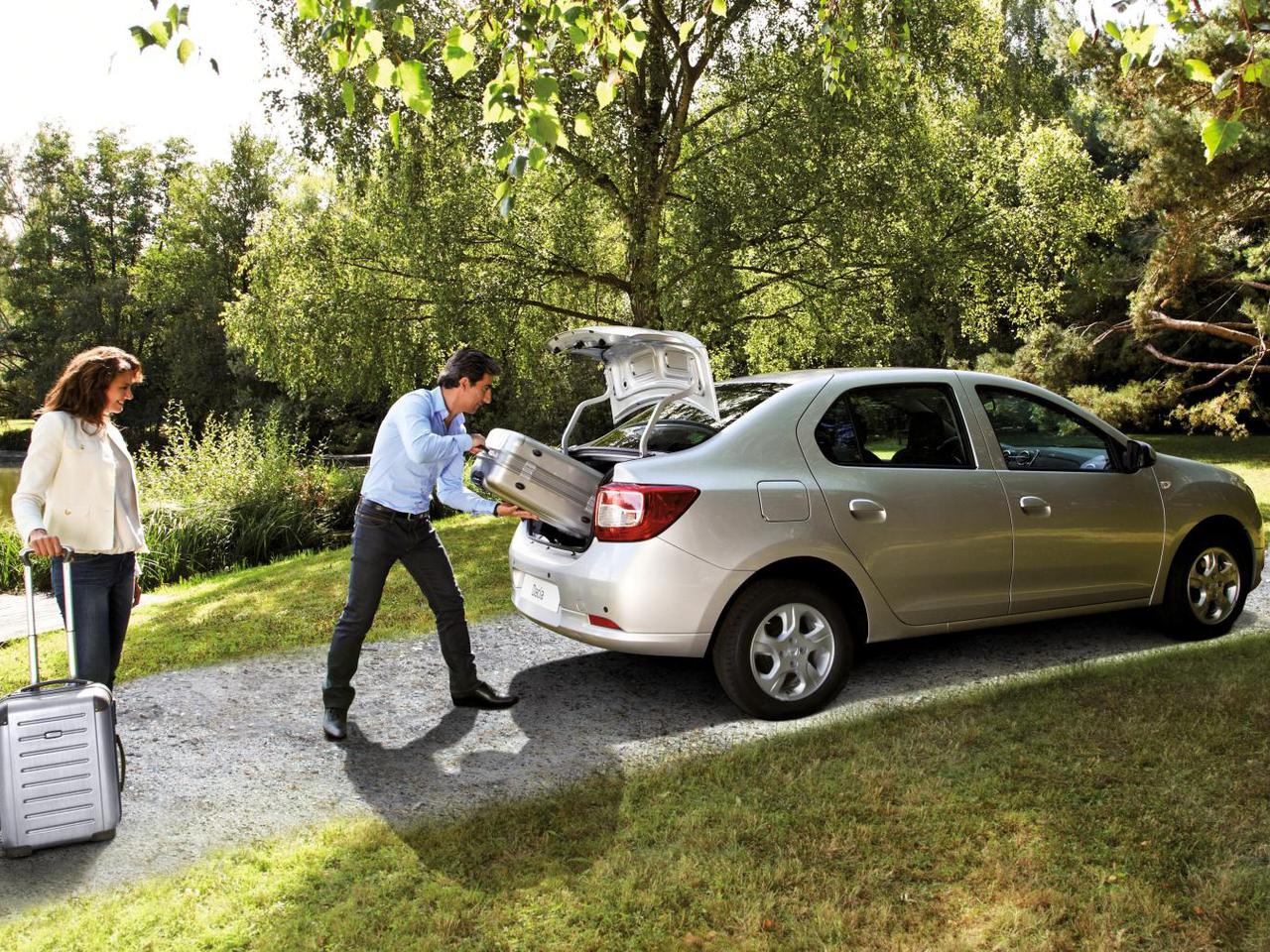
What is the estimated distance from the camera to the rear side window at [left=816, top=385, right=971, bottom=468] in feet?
17.3

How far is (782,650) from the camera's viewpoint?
501 centimetres

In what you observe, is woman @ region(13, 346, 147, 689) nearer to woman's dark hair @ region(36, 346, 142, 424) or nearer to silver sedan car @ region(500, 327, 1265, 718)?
woman's dark hair @ region(36, 346, 142, 424)

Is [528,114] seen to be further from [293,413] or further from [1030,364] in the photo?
[293,413]

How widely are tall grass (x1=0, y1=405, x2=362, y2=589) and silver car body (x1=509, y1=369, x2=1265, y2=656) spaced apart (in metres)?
8.89

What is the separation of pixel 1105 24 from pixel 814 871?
3.18m

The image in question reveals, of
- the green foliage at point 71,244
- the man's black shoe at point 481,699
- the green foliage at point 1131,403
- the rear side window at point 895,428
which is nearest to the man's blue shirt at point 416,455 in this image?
the man's black shoe at point 481,699

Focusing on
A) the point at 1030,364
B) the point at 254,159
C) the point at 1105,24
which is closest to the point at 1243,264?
the point at 1030,364

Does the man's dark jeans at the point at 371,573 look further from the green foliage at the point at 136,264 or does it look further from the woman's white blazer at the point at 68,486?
the green foliage at the point at 136,264

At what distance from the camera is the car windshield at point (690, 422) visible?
5.15 metres

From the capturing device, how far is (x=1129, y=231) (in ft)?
94.6

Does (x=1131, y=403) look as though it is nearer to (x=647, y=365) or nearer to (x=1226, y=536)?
(x=1226, y=536)

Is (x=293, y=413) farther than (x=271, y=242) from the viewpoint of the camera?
Yes

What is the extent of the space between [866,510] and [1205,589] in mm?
2746

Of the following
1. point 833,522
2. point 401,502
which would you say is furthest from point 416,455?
point 833,522
